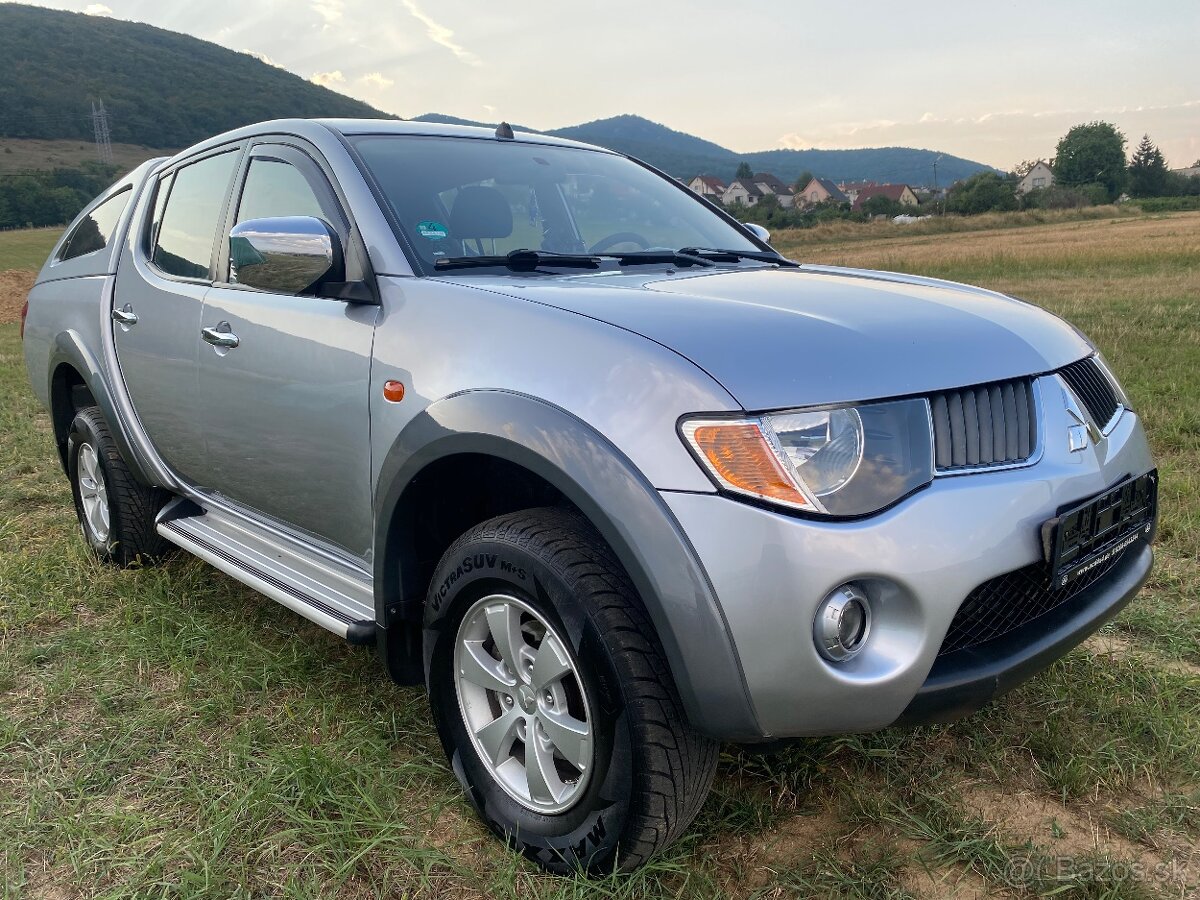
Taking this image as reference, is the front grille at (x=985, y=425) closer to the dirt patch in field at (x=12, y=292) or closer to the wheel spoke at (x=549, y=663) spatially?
the wheel spoke at (x=549, y=663)

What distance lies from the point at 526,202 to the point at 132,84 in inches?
5069

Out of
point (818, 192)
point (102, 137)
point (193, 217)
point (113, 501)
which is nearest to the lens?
point (193, 217)

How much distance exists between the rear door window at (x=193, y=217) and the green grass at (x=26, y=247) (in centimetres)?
2795

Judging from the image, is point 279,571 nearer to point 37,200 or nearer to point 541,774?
point 541,774

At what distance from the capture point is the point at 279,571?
2.67m

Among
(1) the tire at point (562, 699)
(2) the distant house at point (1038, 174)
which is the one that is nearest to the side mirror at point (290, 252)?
(1) the tire at point (562, 699)

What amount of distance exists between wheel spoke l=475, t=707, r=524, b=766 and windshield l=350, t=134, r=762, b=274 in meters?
1.12

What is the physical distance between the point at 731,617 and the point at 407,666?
108 centimetres

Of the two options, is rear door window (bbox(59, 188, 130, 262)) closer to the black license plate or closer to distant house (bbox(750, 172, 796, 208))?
the black license plate

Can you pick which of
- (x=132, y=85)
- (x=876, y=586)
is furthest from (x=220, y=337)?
(x=132, y=85)

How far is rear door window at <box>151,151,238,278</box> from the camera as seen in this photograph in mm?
3117

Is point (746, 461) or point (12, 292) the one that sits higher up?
point (746, 461)

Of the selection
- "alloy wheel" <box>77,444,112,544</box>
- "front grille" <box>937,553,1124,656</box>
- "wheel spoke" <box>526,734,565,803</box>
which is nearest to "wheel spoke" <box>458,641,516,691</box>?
"wheel spoke" <box>526,734,565,803</box>

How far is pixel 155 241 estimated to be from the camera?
349 centimetres
